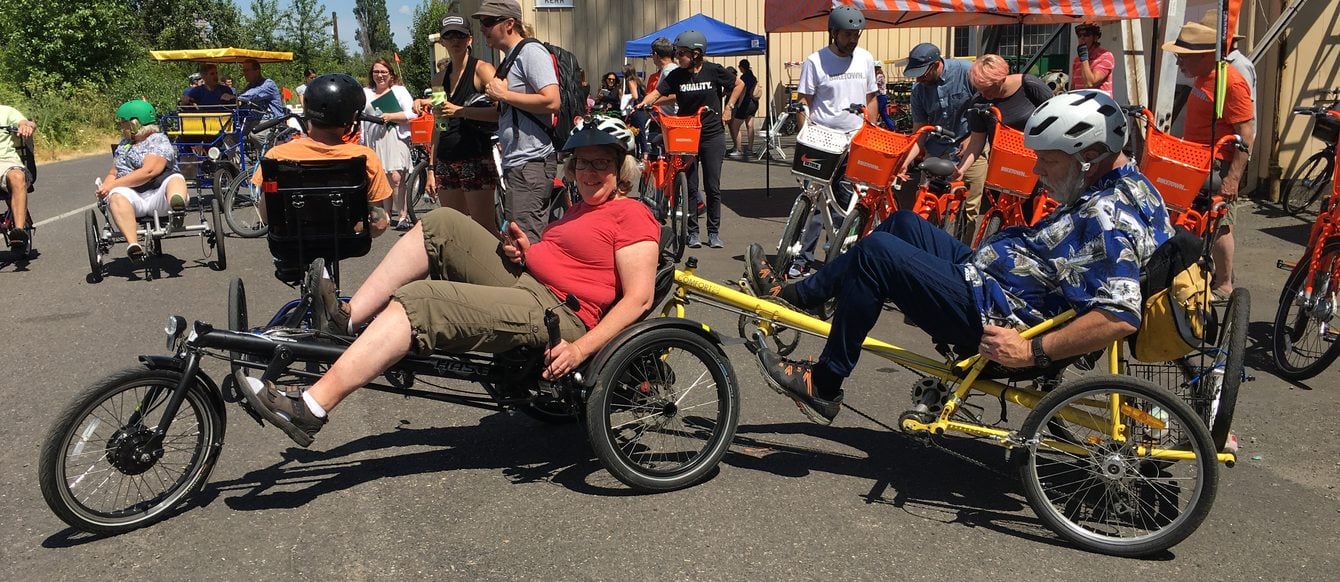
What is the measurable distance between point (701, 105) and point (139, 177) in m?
4.85

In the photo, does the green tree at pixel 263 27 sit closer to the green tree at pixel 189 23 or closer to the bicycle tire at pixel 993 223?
the green tree at pixel 189 23

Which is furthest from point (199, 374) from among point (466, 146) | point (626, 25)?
point (626, 25)

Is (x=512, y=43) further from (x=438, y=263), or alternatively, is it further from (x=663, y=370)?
(x=663, y=370)

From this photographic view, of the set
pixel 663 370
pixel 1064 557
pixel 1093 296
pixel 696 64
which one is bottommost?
pixel 1064 557

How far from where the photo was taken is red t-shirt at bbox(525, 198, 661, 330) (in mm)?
4234

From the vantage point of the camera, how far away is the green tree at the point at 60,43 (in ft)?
106

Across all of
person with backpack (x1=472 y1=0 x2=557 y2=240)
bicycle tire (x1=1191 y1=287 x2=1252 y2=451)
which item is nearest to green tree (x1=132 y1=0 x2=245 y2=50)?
person with backpack (x1=472 y1=0 x2=557 y2=240)

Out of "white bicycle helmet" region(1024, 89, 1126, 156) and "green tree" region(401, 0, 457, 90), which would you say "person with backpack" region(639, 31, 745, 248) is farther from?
"green tree" region(401, 0, 457, 90)

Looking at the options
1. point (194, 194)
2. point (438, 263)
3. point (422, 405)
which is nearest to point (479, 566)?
point (438, 263)

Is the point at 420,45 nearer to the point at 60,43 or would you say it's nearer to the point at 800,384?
the point at 60,43

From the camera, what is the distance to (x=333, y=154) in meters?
5.07

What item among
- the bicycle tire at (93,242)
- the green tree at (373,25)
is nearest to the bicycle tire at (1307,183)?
the bicycle tire at (93,242)

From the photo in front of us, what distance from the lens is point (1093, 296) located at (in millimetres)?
3639

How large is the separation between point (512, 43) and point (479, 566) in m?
3.90
